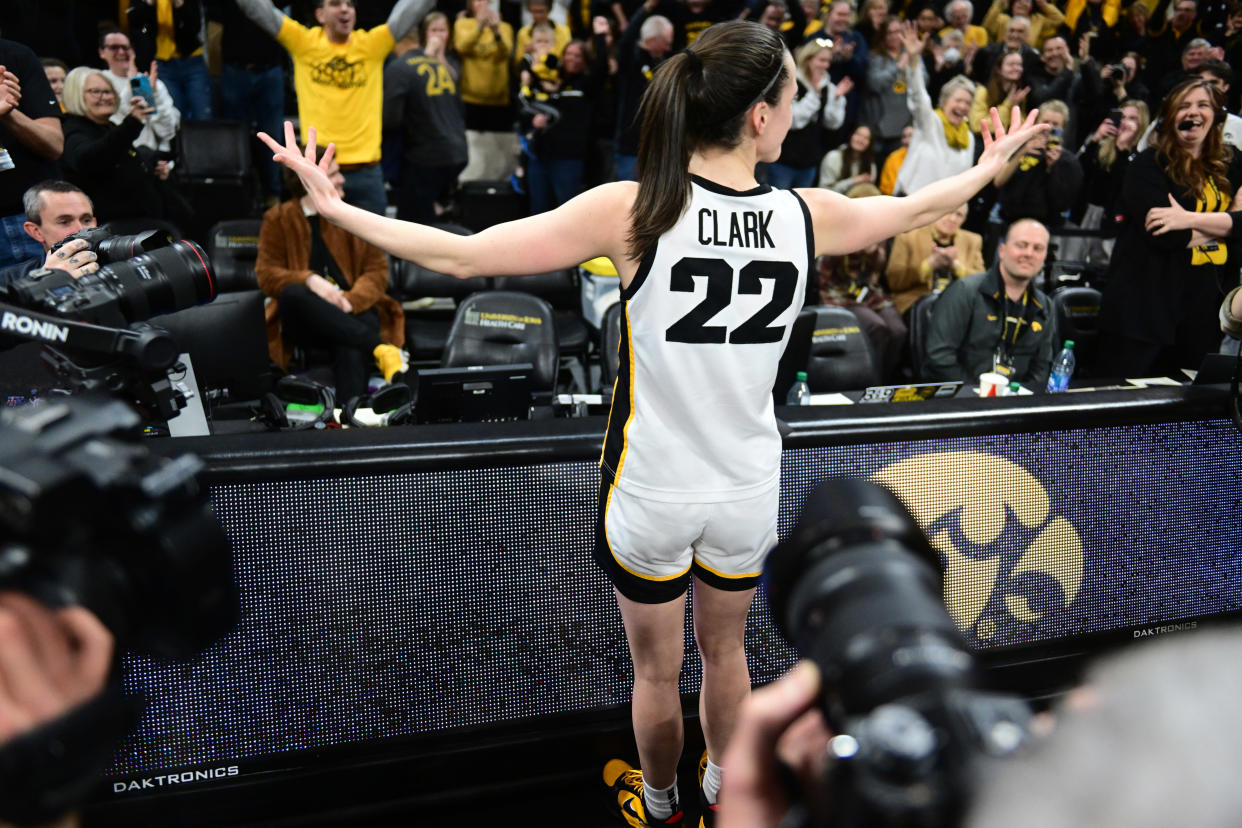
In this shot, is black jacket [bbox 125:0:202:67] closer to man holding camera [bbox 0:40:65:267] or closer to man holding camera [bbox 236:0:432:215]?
man holding camera [bbox 236:0:432:215]

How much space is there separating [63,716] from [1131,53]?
11.1 metres

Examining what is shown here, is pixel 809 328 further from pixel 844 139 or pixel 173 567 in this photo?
pixel 844 139

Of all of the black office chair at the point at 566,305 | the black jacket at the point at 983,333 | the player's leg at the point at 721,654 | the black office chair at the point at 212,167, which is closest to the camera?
the player's leg at the point at 721,654

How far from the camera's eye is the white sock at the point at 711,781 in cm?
237

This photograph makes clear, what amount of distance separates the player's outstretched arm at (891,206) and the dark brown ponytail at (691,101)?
0.88 feet

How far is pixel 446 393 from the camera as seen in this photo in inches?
113

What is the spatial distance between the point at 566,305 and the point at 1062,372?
10.3ft

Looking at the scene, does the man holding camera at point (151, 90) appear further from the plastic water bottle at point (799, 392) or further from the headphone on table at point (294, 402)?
the plastic water bottle at point (799, 392)

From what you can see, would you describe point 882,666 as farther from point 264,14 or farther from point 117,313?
point 264,14

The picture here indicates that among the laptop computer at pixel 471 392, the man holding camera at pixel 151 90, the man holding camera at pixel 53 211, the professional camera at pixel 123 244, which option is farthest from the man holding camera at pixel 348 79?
the professional camera at pixel 123 244

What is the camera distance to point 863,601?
32.3 inches

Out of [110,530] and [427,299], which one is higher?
[110,530]

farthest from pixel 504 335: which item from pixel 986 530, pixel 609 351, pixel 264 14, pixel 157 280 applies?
pixel 157 280

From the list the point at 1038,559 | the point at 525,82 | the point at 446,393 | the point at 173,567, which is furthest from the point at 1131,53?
the point at 173,567
